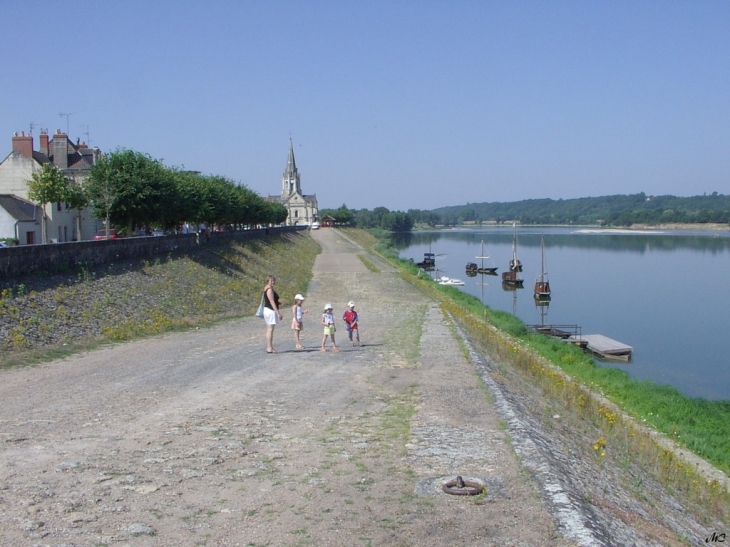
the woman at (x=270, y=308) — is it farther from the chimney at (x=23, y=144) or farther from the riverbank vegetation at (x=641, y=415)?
the chimney at (x=23, y=144)

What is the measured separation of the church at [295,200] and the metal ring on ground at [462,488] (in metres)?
154

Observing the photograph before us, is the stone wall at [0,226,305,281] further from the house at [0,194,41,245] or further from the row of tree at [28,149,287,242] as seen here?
the house at [0,194,41,245]

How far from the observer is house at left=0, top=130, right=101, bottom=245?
4033 cm

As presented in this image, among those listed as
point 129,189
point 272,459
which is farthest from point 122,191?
point 272,459

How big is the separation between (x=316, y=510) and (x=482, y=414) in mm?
4252

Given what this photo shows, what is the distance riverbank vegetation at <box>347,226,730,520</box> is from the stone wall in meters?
12.4

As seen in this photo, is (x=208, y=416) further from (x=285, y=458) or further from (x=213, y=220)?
(x=213, y=220)

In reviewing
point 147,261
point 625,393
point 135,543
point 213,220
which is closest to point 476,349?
point 625,393

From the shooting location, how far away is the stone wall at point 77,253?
19469 mm

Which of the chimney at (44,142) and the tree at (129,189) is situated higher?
the chimney at (44,142)

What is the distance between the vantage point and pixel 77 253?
23.9 m

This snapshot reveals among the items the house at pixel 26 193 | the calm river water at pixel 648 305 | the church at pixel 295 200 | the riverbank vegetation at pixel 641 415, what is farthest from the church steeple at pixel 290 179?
the riverbank vegetation at pixel 641 415

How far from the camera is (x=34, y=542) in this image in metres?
5.43

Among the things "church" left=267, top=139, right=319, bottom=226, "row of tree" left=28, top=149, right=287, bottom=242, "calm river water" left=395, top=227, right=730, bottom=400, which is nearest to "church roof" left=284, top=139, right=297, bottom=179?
"church" left=267, top=139, right=319, bottom=226
